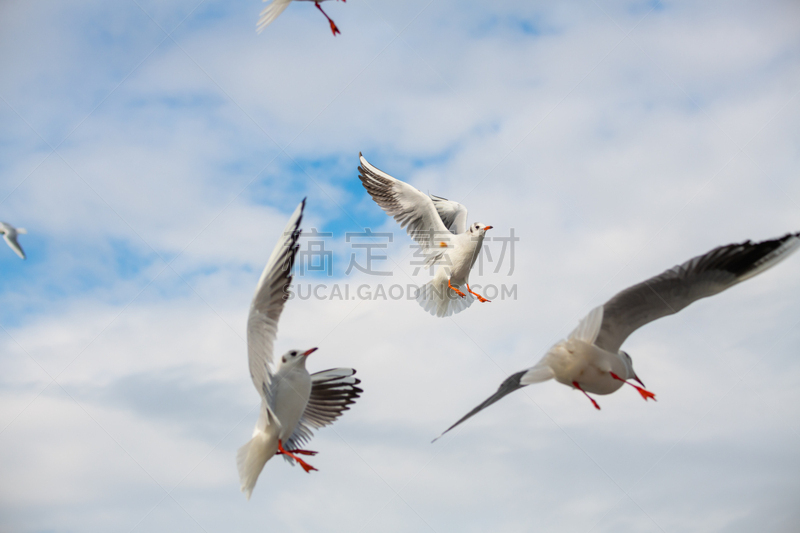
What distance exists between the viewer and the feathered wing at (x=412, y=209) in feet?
18.3

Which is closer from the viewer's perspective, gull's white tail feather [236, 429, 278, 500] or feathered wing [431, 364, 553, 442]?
feathered wing [431, 364, 553, 442]

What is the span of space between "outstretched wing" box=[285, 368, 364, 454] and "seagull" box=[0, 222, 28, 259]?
2.65 metres

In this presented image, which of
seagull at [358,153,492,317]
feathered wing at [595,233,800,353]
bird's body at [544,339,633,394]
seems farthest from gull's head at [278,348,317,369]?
seagull at [358,153,492,317]

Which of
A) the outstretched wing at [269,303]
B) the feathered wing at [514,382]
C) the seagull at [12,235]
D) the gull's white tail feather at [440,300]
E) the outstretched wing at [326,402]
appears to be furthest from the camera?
the gull's white tail feather at [440,300]

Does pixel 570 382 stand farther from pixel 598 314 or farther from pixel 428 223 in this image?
pixel 428 223

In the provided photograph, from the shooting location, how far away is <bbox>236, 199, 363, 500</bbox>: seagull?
3406 millimetres

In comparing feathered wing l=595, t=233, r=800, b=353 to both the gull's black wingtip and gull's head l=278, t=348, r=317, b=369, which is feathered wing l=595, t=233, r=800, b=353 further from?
gull's head l=278, t=348, r=317, b=369

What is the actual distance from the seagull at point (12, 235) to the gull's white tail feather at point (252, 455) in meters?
2.75

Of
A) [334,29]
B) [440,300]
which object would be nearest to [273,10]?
[334,29]

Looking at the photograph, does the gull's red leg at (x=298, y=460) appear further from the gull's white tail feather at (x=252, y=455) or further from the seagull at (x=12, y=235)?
the seagull at (x=12, y=235)

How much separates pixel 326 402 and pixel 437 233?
1.92 m

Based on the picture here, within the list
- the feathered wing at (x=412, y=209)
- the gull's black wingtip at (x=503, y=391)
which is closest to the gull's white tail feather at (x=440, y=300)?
the feathered wing at (x=412, y=209)

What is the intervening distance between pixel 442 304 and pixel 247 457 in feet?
8.13

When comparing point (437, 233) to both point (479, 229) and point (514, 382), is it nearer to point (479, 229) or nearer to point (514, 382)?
point (479, 229)
